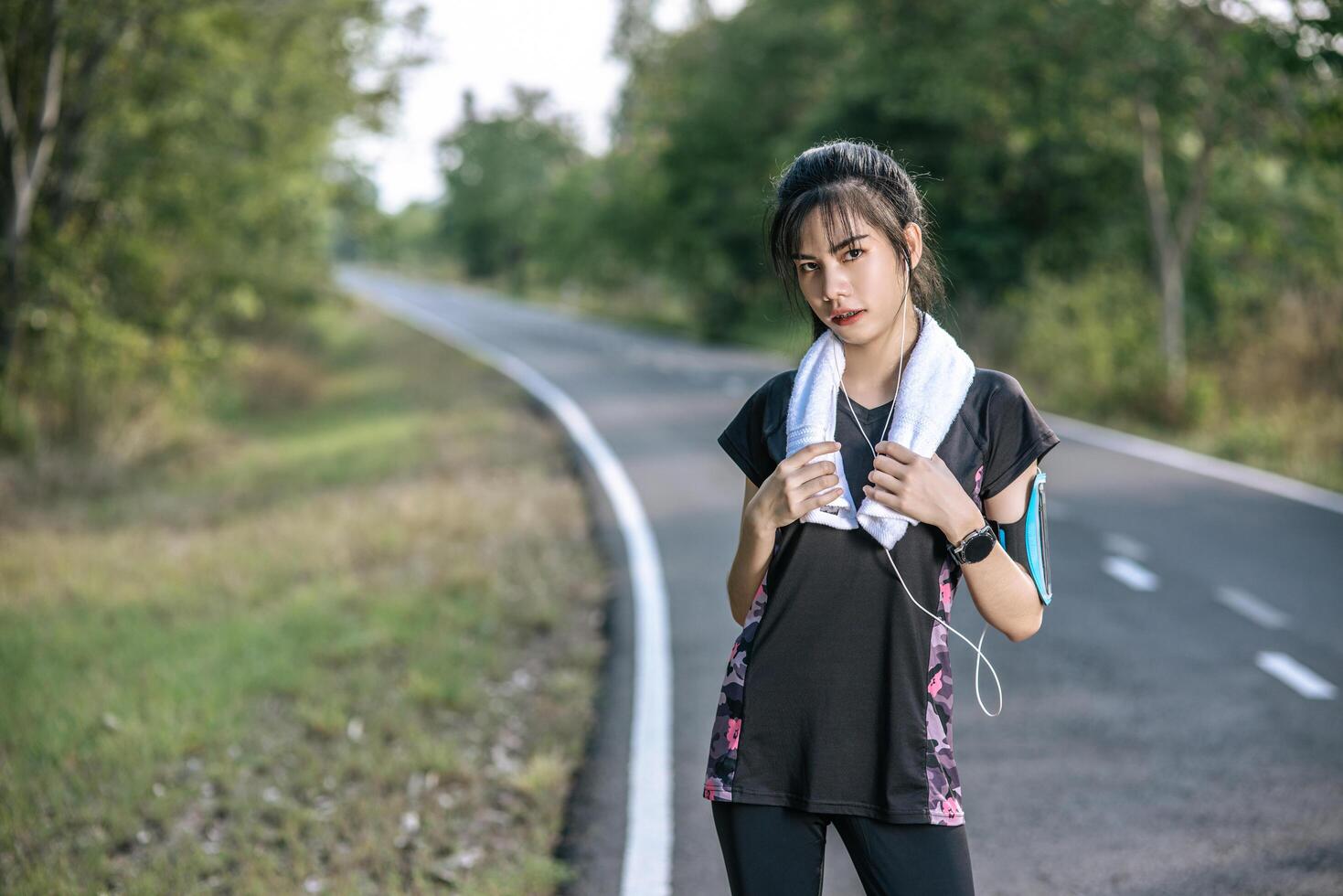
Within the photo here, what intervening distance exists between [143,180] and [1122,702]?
442 inches

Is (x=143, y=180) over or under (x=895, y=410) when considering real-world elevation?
over

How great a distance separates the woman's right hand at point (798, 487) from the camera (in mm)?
2133

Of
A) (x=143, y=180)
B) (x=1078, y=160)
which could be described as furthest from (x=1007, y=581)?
(x=1078, y=160)

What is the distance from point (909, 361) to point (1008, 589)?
0.45 metres

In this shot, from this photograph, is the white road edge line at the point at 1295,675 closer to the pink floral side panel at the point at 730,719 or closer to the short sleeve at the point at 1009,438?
the short sleeve at the point at 1009,438

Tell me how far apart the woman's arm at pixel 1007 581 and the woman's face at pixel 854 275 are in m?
0.38

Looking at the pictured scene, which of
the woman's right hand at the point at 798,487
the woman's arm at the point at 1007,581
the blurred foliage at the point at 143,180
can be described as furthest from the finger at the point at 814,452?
the blurred foliage at the point at 143,180

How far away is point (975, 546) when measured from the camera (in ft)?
7.04

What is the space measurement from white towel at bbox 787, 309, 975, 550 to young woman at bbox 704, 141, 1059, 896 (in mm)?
28

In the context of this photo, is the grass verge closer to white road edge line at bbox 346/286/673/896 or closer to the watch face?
white road edge line at bbox 346/286/673/896

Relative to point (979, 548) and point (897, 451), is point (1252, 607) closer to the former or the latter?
point (979, 548)

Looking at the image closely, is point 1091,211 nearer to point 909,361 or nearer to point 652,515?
point 652,515

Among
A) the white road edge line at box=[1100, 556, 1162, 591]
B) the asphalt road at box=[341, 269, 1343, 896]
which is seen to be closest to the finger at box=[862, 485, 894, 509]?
the asphalt road at box=[341, 269, 1343, 896]

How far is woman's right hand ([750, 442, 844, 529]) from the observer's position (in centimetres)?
213
